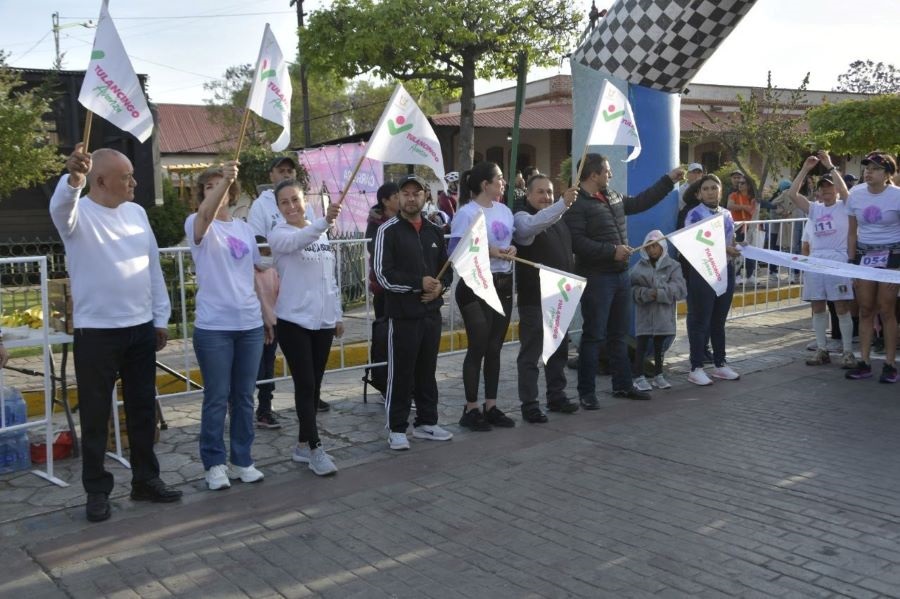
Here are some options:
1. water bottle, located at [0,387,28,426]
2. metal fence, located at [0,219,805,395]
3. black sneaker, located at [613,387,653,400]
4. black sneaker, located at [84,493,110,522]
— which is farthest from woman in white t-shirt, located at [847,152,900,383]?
water bottle, located at [0,387,28,426]

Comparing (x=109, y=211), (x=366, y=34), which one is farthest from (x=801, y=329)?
(x=366, y=34)

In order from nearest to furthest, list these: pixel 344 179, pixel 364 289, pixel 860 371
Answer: pixel 860 371 → pixel 364 289 → pixel 344 179

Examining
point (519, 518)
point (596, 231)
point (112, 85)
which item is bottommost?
point (519, 518)

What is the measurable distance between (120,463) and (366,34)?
13823 mm

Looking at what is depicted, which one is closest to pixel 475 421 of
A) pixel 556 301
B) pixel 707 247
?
pixel 556 301

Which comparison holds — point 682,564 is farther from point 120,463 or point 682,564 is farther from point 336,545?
point 120,463

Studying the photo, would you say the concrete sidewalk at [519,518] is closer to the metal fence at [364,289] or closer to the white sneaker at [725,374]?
the white sneaker at [725,374]

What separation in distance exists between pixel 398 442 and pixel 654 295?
9.48ft

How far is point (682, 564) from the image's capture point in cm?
413

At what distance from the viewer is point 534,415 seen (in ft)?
22.4

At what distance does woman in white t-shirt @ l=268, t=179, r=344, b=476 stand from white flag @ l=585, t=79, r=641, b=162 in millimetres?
2538

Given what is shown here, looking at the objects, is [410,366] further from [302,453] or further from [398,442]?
[302,453]

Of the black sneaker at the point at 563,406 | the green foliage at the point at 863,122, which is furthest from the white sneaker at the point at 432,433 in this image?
the green foliage at the point at 863,122

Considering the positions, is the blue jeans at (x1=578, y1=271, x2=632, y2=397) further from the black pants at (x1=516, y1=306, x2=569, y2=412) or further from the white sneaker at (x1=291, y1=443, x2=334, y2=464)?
the white sneaker at (x1=291, y1=443, x2=334, y2=464)
